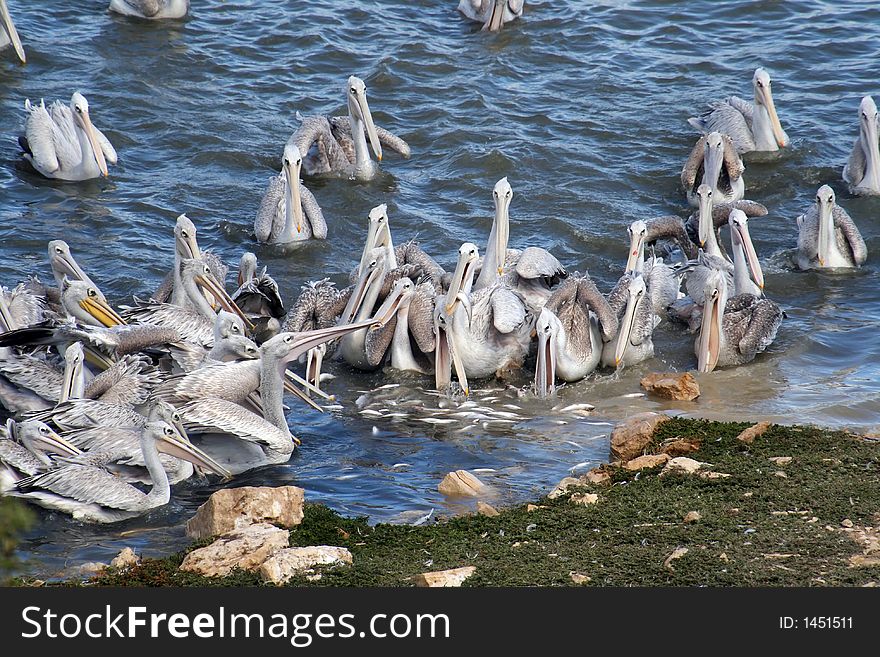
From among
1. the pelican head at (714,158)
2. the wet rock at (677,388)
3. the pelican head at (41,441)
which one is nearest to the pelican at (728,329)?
the wet rock at (677,388)

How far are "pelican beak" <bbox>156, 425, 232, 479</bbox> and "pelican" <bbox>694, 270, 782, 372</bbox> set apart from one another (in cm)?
361

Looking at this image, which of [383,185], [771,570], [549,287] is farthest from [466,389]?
[383,185]

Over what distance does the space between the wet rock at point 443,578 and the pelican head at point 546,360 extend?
333cm

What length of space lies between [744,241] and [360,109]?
448cm

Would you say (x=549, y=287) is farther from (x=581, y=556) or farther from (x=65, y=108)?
(x=65, y=108)

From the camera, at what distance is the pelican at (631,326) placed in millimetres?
8406

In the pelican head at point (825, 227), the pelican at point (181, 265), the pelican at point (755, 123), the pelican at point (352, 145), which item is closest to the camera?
the pelican at point (181, 265)

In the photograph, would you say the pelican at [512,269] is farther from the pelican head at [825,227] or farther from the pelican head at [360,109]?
the pelican head at [360,109]

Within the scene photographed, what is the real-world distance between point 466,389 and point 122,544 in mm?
2834

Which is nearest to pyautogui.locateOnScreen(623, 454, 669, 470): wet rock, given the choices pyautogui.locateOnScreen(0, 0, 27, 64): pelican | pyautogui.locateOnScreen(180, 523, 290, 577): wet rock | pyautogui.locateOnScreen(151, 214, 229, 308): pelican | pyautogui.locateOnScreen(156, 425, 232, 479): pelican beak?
pyautogui.locateOnScreen(180, 523, 290, 577): wet rock

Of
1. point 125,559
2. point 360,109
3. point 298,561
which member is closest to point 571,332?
point 298,561

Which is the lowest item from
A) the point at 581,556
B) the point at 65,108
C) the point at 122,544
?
the point at 122,544

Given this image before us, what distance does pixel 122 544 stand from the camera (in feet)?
19.6

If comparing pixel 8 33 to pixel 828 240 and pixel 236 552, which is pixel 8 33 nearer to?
pixel 828 240
